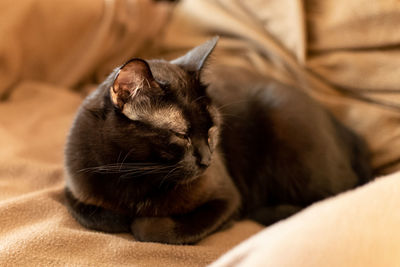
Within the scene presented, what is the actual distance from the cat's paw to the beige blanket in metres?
0.03

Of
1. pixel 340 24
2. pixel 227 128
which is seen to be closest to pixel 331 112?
pixel 340 24

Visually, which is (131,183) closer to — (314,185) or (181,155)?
(181,155)

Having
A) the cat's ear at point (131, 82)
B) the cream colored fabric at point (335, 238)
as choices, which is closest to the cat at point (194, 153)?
the cat's ear at point (131, 82)

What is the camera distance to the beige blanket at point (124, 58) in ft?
2.97

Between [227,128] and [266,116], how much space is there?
149 millimetres

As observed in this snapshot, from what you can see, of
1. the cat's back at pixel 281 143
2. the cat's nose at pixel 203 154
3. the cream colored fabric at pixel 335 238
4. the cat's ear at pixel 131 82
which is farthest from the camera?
the cat's back at pixel 281 143

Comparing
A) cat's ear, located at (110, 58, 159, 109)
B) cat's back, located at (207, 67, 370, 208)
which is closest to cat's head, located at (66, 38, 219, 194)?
cat's ear, located at (110, 58, 159, 109)

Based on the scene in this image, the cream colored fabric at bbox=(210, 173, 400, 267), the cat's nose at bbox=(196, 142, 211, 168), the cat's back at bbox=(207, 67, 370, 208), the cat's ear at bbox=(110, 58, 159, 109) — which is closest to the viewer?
the cream colored fabric at bbox=(210, 173, 400, 267)

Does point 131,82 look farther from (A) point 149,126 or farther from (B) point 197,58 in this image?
(B) point 197,58

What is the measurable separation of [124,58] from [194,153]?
921 millimetres

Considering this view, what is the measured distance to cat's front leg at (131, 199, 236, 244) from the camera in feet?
3.08

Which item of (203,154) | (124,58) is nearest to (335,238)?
(203,154)

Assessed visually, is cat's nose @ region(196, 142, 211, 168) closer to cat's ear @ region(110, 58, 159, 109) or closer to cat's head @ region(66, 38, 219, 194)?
cat's head @ region(66, 38, 219, 194)

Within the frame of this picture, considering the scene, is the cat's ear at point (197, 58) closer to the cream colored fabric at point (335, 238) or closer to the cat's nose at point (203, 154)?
the cat's nose at point (203, 154)
